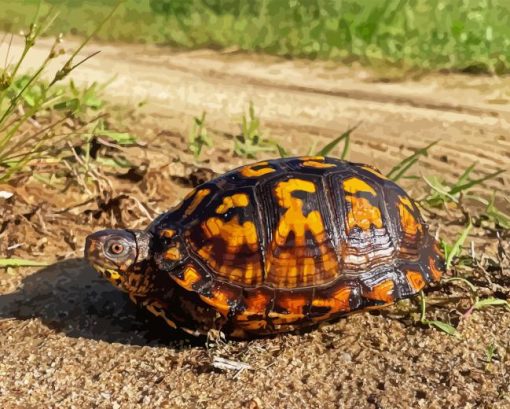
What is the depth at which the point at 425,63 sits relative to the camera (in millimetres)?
6398

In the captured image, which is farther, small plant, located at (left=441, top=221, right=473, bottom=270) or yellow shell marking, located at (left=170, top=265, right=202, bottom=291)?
small plant, located at (left=441, top=221, right=473, bottom=270)

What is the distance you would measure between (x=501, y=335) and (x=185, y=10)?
6.68 m

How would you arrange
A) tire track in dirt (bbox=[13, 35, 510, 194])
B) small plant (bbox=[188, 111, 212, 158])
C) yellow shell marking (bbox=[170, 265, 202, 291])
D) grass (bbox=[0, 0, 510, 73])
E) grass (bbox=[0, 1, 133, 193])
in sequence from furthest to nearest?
grass (bbox=[0, 0, 510, 73]) → tire track in dirt (bbox=[13, 35, 510, 194]) → small plant (bbox=[188, 111, 212, 158]) → grass (bbox=[0, 1, 133, 193]) → yellow shell marking (bbox=[170, 265, 202, 291])

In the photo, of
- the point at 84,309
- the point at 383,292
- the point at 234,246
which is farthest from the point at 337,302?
the point at 84,309

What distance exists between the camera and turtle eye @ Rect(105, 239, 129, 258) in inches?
101

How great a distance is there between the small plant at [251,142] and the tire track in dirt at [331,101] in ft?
0.64

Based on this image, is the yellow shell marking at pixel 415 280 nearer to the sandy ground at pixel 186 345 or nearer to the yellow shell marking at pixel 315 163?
the sandy ground at pixel 186 345

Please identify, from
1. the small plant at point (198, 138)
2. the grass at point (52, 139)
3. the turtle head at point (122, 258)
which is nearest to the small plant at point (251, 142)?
the small plant at point (198, 138)

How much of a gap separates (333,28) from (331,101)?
1890mm

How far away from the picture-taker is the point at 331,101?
5.70 m

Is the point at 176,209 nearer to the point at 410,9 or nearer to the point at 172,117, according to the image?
the point at 172,117

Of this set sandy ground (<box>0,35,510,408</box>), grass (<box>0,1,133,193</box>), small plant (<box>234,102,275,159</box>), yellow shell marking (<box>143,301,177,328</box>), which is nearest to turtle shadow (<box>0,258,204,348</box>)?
sandy ground (<box>0,35,510,408</box>)

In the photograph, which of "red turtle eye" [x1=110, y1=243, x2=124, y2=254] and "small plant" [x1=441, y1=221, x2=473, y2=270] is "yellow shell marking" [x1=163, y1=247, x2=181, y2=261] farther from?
"small plant" [x1=441, y1=221, x2=473, y2=270]

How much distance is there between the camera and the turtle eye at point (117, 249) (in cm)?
258
